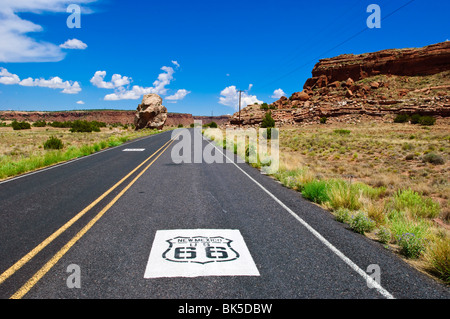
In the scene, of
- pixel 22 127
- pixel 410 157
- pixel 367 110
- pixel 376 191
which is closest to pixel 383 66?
pixel 367 110

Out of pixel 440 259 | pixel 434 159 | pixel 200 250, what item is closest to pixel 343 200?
pixel 440 259

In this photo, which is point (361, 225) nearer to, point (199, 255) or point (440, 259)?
point (440, 259)

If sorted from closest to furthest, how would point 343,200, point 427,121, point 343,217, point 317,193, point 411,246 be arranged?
point 411,246
point 343,217
point 343,200
point 317,193
point 427,121

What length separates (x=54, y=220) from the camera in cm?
552

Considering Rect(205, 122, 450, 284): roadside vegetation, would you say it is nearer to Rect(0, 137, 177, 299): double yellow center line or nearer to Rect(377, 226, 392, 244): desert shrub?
Rect(377, 226, 392, 244): desert shrub

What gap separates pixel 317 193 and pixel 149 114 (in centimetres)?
7529

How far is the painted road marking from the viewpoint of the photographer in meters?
3.50

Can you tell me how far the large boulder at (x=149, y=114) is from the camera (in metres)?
77.1

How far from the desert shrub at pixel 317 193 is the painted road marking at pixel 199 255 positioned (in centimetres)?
357

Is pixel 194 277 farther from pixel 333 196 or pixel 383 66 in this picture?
pixel 383 66

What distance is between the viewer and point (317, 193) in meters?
7.73

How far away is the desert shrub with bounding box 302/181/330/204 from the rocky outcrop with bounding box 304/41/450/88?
86780mm

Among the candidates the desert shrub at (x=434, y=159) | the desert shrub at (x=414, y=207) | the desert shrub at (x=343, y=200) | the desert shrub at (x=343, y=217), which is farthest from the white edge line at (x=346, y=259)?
the desert shrub at (x=434, y=159)

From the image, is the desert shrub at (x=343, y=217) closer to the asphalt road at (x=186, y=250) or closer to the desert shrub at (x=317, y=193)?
the asphalt road at (x=186, y=250)
